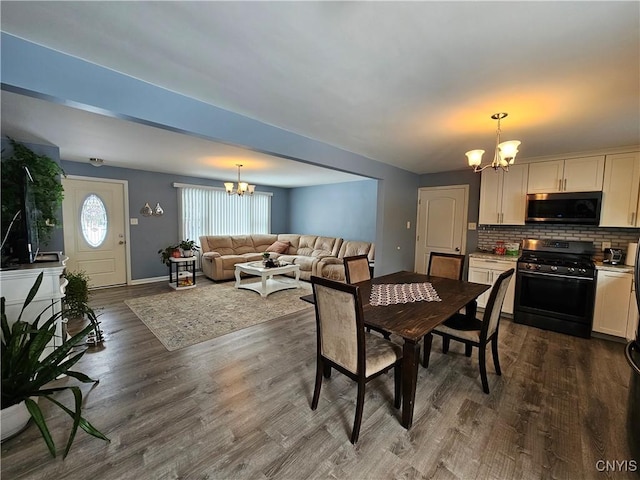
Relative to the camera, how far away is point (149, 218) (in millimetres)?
5570

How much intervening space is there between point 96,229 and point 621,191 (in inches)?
314

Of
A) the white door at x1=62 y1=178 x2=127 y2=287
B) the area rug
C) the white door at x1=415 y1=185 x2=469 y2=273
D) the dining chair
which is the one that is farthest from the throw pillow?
the dining chair

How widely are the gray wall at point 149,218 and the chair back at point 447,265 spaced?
5.32 m

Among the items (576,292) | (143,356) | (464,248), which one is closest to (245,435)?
(143,356)

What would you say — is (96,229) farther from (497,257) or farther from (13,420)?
(497,257)

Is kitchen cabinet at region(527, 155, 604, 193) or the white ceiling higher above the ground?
the white ceiling

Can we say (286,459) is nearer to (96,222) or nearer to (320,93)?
(320,93)

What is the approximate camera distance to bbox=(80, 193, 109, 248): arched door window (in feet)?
16.1

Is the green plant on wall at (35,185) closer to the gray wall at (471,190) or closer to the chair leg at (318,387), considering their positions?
the chair leg at (318,387)

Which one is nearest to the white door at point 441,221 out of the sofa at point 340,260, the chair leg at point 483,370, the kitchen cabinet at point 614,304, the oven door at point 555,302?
the sofa at point 340,260

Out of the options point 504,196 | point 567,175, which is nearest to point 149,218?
point 504,196

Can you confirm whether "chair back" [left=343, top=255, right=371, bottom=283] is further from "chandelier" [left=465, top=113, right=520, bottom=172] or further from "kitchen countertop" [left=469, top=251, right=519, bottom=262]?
"kitchen countertop" [left=469, top=251, right=519, bottom=262]

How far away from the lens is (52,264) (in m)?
2.30

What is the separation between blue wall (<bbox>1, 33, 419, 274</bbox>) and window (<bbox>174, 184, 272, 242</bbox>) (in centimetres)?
410
